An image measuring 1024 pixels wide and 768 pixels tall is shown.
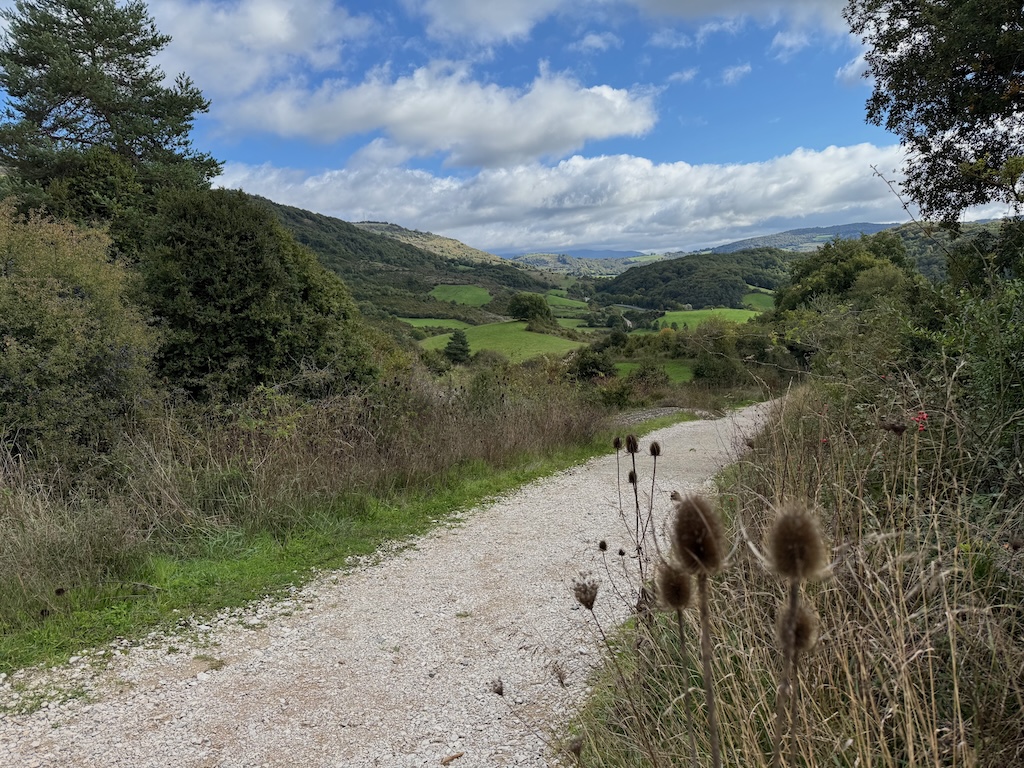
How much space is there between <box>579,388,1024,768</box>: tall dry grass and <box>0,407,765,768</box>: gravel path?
2.65 ft

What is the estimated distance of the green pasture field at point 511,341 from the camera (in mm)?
36281

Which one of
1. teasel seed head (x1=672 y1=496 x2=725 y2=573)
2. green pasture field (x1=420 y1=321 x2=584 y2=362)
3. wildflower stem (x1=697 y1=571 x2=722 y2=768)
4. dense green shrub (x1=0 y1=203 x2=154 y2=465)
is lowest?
green pasture field (x1=420 y1=321 x2=584 y2=362)

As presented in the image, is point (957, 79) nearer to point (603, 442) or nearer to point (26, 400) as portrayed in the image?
point (603, 442)

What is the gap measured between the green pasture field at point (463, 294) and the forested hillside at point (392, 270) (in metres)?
1.98

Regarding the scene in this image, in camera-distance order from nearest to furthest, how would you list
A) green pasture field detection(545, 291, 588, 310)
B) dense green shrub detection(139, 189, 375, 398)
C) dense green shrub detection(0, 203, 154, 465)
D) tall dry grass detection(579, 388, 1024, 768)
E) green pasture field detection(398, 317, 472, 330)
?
1. tall dry grass detection(579, 388, 1024, 768)
2. dense green shrub detection(0, 203, 154, 465)
3. dense green shrub detection(139, 189, 375, 398)
4. green pasture field detection(398, 317, 472, 330)
5. green pasture field detection(545, 291, 588, 310)

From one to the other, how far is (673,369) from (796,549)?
30.1m

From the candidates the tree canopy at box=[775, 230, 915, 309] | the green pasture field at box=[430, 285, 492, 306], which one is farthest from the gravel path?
the green pasture field at box=[430, 285, 492, 306]

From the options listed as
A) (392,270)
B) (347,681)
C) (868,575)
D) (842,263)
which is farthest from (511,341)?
(392,270)

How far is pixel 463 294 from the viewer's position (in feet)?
272

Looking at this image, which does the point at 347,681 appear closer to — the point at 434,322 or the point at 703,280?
the point at 434,322

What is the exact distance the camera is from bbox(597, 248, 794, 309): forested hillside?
238ft

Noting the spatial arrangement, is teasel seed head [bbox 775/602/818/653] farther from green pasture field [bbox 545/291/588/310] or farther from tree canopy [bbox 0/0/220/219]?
green pasture field [bbox 545/291/588/310]

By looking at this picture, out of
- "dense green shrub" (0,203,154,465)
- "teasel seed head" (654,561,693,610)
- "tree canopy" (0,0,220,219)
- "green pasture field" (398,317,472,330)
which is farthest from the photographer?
"green pasture field" (398,317,472,330)

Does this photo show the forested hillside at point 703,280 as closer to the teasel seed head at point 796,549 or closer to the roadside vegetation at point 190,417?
the roadside vegetation at point 190,417
